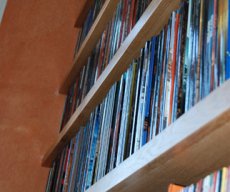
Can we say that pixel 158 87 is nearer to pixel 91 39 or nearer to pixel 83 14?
pixel 91 39

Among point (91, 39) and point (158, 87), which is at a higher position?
point (91, 39)

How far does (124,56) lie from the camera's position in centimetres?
140

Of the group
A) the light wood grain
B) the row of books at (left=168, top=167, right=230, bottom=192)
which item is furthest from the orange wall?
the row of books at (left=168, top=167, right=230, bottom=192)

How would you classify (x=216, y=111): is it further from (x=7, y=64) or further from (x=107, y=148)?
(x=7, y=64)

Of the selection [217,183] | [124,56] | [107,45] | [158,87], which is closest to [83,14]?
[107,45]

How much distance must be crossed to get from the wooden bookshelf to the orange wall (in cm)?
25

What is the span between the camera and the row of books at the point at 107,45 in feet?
5.01

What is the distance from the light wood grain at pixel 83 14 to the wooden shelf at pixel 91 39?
364 millimetres

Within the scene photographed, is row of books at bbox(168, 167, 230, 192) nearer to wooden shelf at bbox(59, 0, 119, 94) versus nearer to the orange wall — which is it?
wooden shelf at bbox(59, 0, 119, 94)

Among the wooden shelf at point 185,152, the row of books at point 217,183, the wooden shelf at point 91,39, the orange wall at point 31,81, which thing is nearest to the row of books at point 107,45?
the wooden shelf at point 91,39

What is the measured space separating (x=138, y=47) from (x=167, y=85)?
0.34 m

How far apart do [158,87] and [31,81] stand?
4.22 ft

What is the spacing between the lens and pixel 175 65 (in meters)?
1.04

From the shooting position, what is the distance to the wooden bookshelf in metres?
1.23
